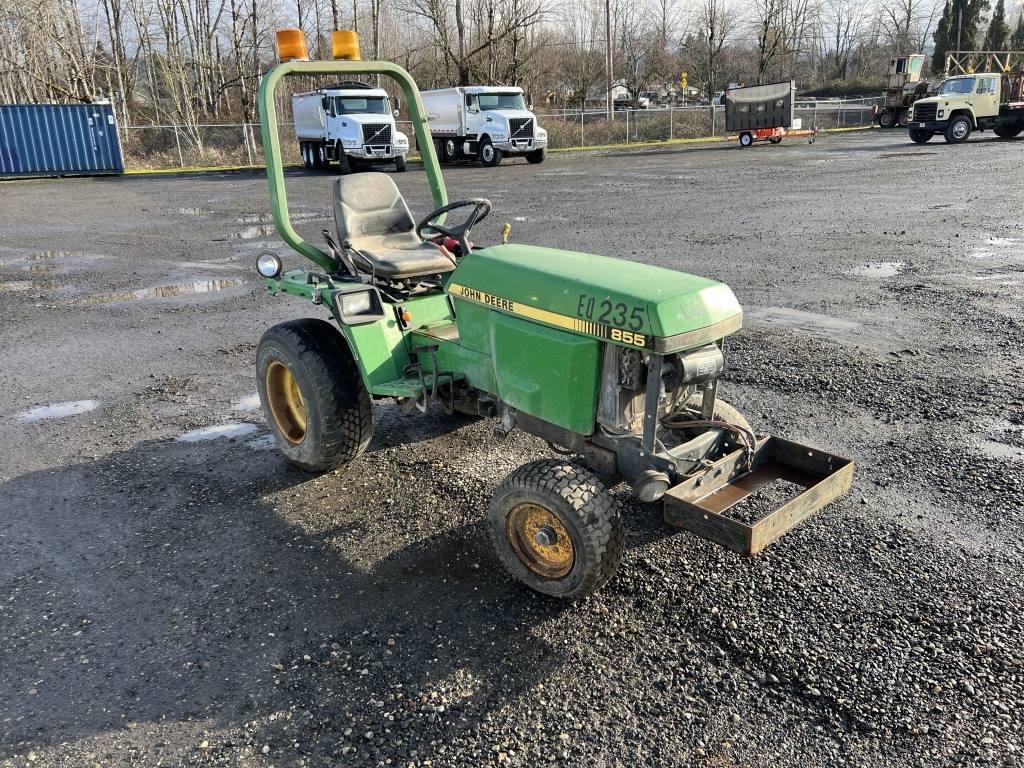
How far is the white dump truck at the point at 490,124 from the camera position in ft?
76.7

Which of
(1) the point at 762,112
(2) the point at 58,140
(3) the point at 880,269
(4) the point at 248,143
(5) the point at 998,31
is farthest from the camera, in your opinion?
(5) the point at 998,31

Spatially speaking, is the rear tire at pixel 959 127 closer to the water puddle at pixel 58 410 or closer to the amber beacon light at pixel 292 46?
the amber beacon light at pixel 292 46

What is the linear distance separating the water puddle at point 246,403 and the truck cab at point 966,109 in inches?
1036

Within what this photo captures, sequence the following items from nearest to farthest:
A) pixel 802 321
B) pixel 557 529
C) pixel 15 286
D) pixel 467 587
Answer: pixel 557 529 < pixel 467 587 < pixel 802 321 < pixel 15 286

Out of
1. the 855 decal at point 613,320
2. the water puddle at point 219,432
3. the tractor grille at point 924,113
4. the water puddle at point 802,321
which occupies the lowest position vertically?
the water puddle at point 219,432

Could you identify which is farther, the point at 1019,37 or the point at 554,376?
the point at 1019,37

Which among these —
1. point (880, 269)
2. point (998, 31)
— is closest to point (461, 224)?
point (880, 269)

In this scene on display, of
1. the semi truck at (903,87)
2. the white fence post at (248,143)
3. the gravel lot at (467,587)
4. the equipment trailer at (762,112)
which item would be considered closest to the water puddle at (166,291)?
the gravel lot at (467,587)

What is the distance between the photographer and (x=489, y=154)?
23.6m

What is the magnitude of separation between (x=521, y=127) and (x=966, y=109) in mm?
14309

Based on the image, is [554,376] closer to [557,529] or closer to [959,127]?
[557,529]

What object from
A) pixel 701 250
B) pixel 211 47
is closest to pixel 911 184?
pixel 701 250

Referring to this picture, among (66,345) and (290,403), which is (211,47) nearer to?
(66,345)

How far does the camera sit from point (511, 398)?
322 centimetres
